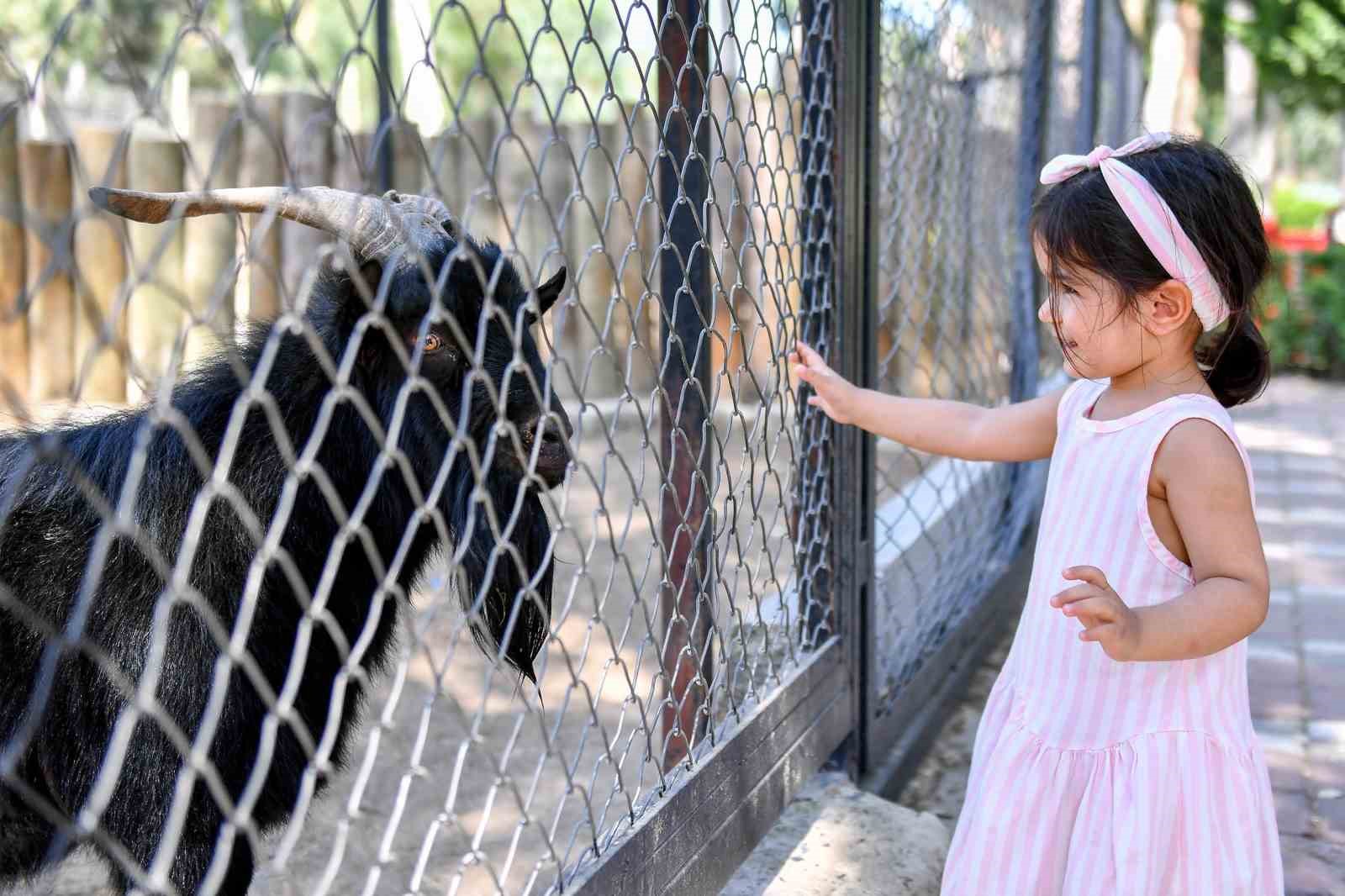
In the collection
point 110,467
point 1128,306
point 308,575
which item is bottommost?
point 308,575

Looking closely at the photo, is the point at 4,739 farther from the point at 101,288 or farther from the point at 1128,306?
the point at 101,288

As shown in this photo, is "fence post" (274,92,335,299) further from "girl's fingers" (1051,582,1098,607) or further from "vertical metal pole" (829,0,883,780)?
"girl's fingers" (1051,582,1098,607)

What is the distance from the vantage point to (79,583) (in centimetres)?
232

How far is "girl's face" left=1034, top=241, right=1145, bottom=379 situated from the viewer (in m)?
2.06

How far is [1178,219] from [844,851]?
4.77 feet

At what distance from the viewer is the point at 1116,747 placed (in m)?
2.07

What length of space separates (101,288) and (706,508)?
665cm

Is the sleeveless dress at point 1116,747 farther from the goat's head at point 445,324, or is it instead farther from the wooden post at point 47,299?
the wooden post at point 47,299

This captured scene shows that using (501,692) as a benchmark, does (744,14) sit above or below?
above

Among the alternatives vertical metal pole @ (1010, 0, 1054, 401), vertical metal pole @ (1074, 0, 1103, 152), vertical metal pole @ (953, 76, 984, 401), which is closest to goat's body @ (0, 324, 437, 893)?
vertical metal pole @ (953, 76, 984, 401)

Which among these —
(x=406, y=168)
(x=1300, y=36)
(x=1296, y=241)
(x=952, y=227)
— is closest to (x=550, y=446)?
(x=952, y=227)

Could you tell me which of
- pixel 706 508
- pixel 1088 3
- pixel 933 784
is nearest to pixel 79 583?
pixel 706 508

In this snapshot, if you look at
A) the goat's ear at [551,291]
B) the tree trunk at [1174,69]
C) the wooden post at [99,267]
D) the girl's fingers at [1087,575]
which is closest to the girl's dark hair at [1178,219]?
the girl's fingers at [1087,575]

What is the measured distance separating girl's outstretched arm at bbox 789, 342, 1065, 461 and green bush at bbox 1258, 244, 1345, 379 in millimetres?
10956
